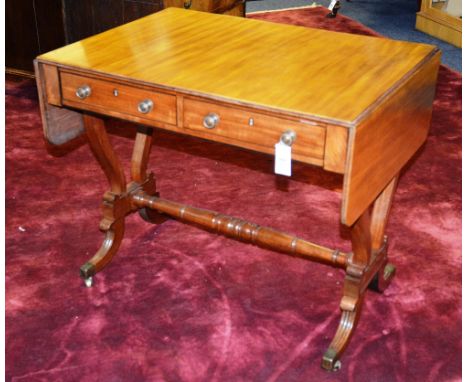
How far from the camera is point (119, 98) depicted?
7.01 ft

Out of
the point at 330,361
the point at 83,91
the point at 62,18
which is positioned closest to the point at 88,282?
the point at 83,91

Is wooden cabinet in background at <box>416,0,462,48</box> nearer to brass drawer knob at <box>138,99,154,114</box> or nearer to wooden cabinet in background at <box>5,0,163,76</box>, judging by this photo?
wooden cabinet in background at <box>5,0,163,76</box>

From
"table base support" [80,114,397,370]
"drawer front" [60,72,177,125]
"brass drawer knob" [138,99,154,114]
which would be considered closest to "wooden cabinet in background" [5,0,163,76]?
"table base support" [80,114,397,370]

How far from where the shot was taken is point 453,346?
7.75ft

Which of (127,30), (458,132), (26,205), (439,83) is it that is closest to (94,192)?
(26,205)

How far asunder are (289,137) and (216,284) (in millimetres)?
962

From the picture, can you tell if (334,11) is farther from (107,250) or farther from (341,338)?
(341,338)

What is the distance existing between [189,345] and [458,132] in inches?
88.5

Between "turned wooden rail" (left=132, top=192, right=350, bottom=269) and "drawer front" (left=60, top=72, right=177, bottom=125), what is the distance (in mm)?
577

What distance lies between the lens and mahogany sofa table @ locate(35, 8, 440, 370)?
1874 mm

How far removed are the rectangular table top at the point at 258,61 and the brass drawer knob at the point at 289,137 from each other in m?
0.06

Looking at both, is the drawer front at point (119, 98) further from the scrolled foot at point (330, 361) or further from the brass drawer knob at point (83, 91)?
the scrolled foot at point (330, 361)

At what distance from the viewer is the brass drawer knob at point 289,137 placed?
1868mm

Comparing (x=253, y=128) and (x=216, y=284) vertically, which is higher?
(x=253, y=128)
